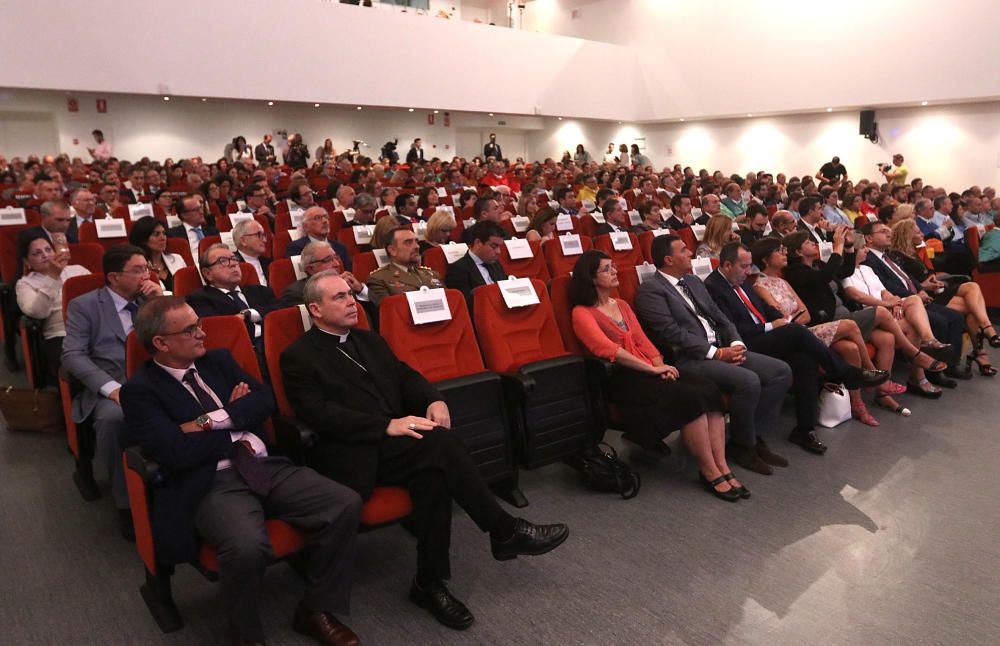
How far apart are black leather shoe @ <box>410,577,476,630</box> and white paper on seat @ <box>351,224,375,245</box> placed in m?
3.62

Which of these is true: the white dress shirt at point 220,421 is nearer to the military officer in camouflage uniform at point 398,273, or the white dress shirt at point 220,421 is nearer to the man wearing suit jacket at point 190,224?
the military officer in camouflage uniform at point 398,273

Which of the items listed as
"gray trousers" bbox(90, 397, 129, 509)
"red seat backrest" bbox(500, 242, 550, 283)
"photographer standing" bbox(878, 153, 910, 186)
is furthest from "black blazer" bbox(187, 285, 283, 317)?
"photographer standing" bbox(878, 153, 910, 186)

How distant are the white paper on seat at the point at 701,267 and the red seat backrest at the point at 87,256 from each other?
12.1 ft

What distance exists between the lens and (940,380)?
472 cm

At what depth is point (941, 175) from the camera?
1424 cm

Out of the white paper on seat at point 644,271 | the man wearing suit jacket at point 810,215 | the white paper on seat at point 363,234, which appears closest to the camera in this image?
the white paper on seat at point 644,271

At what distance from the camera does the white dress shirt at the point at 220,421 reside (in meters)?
2.19

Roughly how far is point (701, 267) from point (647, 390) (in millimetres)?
1410

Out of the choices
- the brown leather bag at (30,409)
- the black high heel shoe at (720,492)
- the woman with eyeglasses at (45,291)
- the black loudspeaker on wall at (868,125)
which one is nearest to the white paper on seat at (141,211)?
the woman with eyeglasses at (45,291)

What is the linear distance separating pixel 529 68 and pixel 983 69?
921 centimetres

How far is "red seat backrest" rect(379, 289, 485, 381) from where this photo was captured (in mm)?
2926

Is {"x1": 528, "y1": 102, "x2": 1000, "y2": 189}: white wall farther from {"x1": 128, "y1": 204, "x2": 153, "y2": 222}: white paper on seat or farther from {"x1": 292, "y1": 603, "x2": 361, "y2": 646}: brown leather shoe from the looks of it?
{"x1": 292, "y1": 603, "x2": 361, "y2": 646}: brown leather shoe

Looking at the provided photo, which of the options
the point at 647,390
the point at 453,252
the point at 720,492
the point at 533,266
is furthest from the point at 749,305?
the point at 453,252

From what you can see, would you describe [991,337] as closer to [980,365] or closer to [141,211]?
[980,365]
